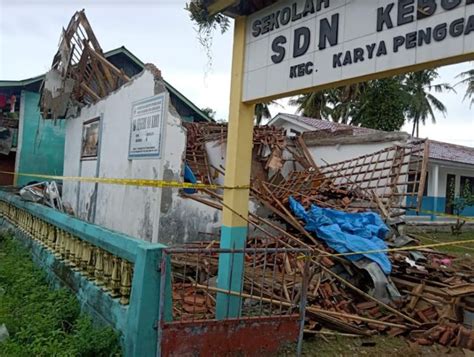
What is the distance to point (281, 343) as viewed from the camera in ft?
12.6

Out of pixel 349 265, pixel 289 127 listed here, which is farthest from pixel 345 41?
pixel 289 127

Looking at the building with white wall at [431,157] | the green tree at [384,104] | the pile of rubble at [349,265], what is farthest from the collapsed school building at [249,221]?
the green tree at [384,104]

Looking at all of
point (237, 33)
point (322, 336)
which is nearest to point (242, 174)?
point (237, 33)

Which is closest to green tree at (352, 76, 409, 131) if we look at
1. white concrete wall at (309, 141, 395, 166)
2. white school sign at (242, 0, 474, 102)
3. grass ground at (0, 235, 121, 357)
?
white concrete wall at (309, 141, 395, 166)

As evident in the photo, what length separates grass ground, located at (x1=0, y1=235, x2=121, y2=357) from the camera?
3408 mm

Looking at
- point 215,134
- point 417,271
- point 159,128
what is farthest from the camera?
point 215,134

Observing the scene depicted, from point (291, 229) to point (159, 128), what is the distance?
3.17m

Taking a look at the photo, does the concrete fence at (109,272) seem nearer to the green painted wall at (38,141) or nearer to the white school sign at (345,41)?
the white school sign at (345,41)

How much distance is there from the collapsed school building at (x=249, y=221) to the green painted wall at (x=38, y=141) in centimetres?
214

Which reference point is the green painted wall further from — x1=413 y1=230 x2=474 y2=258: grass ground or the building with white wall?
x1=413 y1=230 x2=474 y2=258: grass ground

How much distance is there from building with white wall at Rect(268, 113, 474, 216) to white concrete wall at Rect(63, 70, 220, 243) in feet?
23.0

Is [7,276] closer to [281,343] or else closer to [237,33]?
[281,343]

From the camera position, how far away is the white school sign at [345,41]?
3.01 metres

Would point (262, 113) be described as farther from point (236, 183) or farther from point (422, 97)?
point (236, 183)
